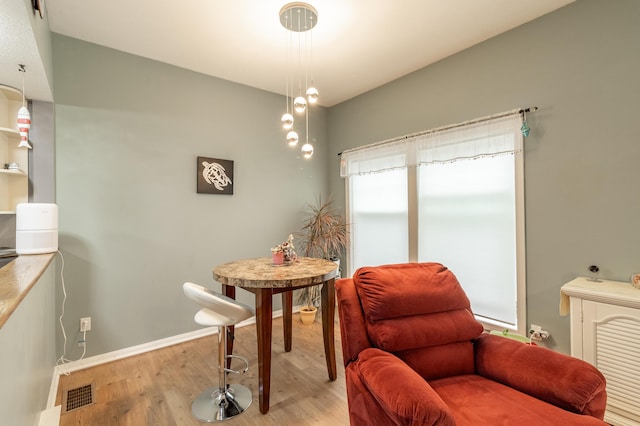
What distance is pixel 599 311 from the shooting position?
1.77 meters

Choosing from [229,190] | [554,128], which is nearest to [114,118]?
[229,190]

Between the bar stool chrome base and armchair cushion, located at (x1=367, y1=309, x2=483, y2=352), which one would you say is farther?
the bar stool chrome base

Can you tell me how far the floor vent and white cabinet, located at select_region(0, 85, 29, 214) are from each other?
1.37m

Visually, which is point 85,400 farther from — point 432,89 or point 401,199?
point 432,89

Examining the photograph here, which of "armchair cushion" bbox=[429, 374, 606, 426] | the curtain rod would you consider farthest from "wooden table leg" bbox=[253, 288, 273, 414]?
the curtain rod

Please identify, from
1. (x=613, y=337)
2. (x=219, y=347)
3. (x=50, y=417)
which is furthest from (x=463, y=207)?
(x=50, y=417)

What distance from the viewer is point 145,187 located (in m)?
2.78

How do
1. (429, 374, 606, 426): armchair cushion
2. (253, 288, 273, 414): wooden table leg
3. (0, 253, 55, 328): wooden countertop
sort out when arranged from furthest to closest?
(253, 288, 273, 414): wooden table leg < (429, 374, 606, 426): armchair cushion < (0, 253, 55, 328): wooden countertop

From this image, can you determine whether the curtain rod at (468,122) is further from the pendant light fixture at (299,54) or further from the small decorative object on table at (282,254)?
the small decorative object on table at (282,254)

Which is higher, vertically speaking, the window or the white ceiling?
the white ceiling

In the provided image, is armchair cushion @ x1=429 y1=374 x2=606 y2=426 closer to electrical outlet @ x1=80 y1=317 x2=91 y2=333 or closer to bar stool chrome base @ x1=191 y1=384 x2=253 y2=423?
bar stool chrome base @ x1=191 y1=384 x2=253 y2=423

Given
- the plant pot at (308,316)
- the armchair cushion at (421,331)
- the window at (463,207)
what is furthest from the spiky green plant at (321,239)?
the armchair cushion at (421,331)

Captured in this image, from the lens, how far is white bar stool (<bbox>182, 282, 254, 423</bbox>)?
178cm

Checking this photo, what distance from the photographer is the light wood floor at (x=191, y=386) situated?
73.2 inches
